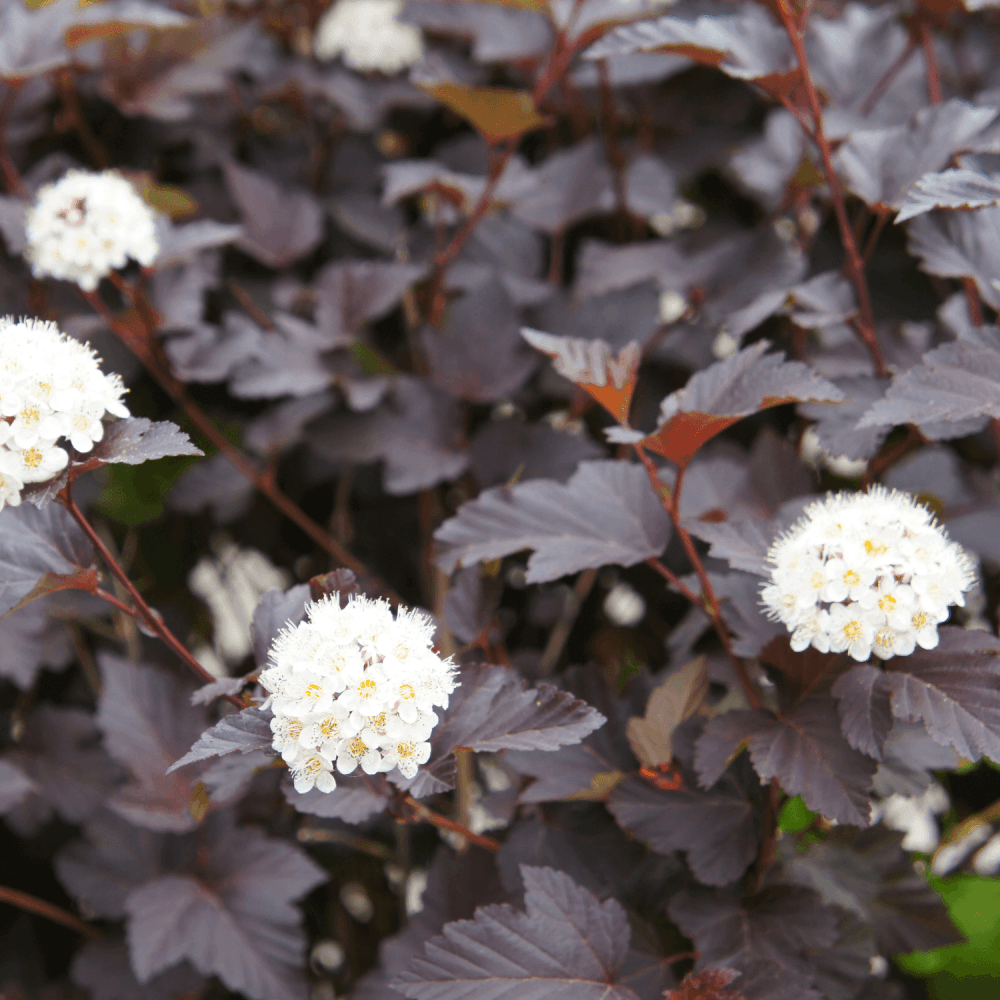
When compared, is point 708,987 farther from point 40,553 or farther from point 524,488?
point 40,553

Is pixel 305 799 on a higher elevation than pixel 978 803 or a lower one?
higher

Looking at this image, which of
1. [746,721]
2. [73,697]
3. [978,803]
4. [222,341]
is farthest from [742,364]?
[73,697]

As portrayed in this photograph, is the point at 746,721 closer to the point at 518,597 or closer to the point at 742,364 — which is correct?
the point at 742,364

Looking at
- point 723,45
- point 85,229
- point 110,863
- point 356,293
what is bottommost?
point 110,863

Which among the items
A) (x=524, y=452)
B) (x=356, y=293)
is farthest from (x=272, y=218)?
(x=524, y=452)

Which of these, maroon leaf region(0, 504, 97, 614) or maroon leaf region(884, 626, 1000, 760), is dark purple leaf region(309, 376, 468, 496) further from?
maroon leaf region(884, 626, 1000, 760)
